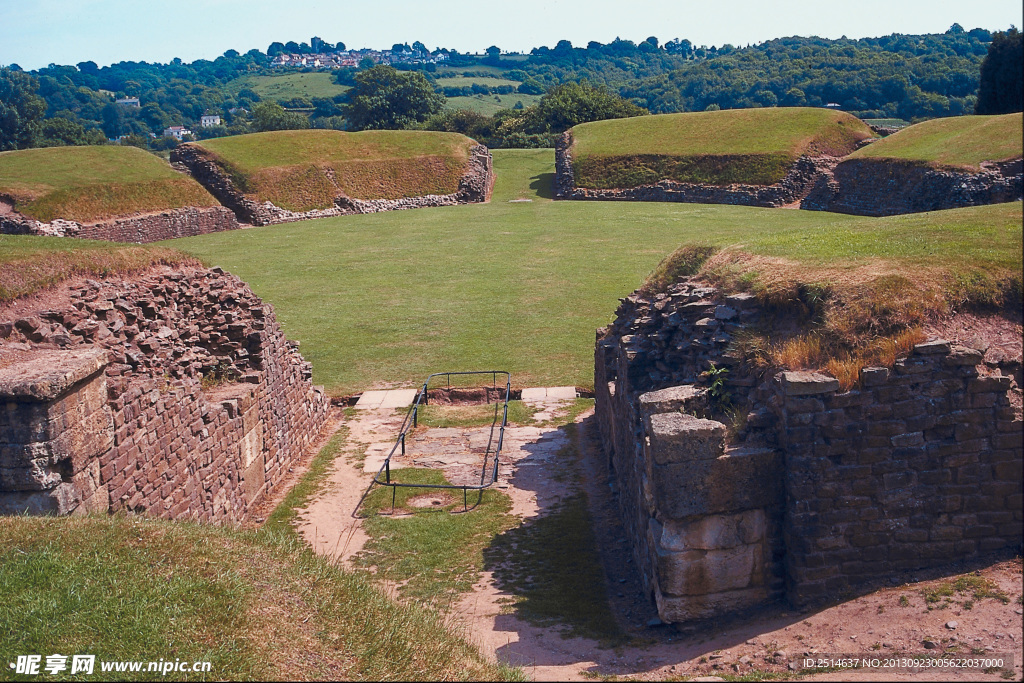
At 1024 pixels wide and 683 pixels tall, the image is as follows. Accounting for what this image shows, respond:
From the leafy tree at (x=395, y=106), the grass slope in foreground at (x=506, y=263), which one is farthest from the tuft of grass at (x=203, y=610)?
the leafy tree at (x=395, y=106)

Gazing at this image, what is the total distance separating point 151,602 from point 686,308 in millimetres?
6251

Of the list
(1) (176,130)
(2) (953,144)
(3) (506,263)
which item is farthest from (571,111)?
(1) (176,130)

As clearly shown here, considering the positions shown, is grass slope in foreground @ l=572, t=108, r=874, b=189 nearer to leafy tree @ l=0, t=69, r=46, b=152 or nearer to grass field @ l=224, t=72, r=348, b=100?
leafy tree @ l=0, t=69, r=46, b=152

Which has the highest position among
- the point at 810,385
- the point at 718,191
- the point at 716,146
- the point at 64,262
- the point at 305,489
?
the point at 716,146

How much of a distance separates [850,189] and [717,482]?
35.6m

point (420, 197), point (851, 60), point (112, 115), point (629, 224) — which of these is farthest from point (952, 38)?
point (112, 115)

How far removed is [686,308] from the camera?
993 centimetres

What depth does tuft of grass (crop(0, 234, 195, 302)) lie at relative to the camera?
1088 cm

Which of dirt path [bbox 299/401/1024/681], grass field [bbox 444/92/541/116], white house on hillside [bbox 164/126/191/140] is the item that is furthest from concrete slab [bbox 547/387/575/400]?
white house on hillside [bbox 164/126/191/140]

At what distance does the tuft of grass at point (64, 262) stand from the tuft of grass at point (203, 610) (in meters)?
4.24

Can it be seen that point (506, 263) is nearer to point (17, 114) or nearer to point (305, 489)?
point (305, 489)

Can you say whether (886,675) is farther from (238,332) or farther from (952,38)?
(952,38)

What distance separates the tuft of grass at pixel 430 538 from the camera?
952cm

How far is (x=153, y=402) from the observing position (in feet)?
A: 32.5
